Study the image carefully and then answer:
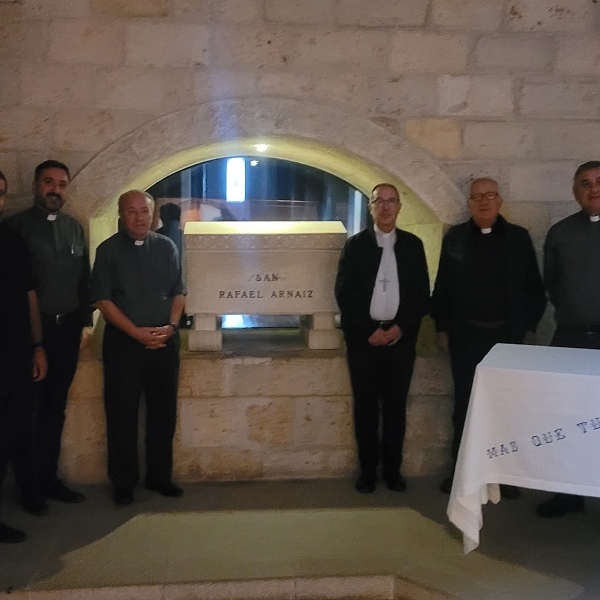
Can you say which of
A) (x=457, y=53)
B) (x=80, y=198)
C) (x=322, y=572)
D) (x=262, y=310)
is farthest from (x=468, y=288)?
(x=80, y=198)

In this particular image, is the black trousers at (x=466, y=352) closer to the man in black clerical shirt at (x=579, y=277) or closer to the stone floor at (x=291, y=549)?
the man in black clerical shirt at (x=579, y=277)

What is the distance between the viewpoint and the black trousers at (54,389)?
3.10 metres

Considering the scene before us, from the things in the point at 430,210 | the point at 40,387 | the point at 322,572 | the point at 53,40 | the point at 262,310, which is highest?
the point at 53,40

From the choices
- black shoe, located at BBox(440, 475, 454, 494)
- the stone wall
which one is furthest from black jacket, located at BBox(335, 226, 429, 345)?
black shoe, located at BBox(440, 475, 454, 494)

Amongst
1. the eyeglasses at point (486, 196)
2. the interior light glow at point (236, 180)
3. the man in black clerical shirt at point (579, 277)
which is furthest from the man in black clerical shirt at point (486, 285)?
the interior light glow at point (236, 180)

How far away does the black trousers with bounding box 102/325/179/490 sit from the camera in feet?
10.2

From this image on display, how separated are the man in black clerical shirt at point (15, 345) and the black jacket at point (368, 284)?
1.40 m

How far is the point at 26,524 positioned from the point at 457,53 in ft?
9.93

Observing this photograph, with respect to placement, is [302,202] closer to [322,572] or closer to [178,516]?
[178,516]

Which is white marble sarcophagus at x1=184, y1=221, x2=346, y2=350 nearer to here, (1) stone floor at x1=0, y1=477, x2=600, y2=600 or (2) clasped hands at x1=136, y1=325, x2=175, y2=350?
(2) clasped hands at x1=136, y1=325, x2=175, y2=350

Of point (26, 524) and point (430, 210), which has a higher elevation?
point (430, 210)

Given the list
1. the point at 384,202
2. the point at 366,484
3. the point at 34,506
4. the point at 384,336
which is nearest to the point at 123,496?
the point at 34,506

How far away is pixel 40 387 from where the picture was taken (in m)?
3.14

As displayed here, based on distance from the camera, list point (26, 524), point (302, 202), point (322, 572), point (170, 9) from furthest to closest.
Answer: point (302, 202) → point (170, 9) → point (26, 524) → point (322, 572)
